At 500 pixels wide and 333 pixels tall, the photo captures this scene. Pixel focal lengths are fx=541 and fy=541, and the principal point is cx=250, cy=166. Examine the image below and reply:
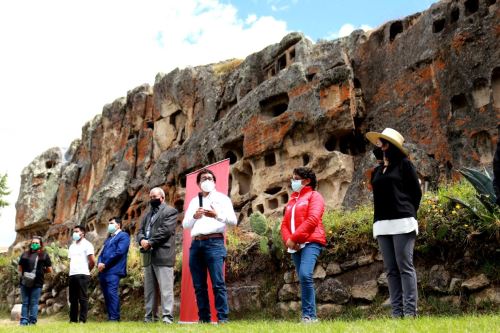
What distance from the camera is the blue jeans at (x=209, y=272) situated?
7.49m

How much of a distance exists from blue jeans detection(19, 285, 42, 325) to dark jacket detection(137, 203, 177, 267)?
3446 mm

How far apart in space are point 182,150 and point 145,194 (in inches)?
140

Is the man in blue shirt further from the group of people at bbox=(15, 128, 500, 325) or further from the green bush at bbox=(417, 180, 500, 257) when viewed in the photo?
the green bush at bbox=(417, 180, 500, 257)

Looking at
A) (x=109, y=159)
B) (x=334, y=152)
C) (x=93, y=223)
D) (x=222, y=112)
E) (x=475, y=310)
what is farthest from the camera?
(x=109, y=159)

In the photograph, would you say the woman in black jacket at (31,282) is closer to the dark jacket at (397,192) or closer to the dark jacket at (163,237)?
the dark jacket at (163,237)

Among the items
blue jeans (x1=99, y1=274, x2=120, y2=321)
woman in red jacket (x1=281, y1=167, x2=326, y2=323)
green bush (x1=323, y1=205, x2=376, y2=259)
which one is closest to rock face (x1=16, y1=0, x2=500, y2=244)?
green bush (x1=323, y1=205, x2=376, y2=259)

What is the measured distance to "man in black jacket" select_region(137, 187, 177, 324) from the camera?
8.91 m

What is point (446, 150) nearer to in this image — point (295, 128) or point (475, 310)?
point (295, 128)

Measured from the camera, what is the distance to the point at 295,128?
18422 mm

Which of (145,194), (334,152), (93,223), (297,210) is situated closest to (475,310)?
(297,210)

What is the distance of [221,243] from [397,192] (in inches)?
107

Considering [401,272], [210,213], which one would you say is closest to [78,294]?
[210,213]

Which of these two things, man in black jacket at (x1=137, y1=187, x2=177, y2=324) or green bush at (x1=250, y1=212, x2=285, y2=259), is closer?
man in black jacket at (x1=137, y1=187, x2=177, y2=324)

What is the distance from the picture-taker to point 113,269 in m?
10.3
